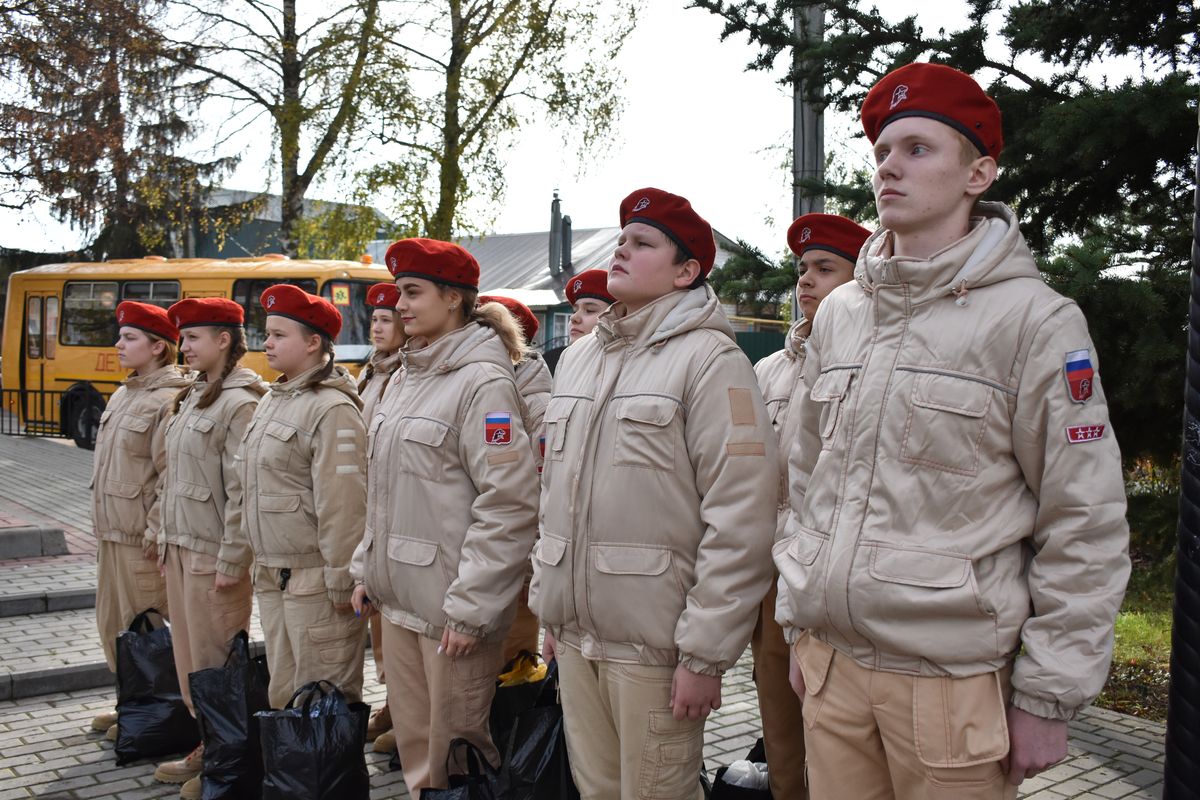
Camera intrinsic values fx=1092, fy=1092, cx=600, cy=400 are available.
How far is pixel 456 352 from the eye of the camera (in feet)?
13.5

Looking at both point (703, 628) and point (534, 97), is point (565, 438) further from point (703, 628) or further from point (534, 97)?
point (534, 97)

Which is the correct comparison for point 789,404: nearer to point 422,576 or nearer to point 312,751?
point 422,576

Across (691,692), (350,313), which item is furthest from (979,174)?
(350,313)

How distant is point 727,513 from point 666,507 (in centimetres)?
19

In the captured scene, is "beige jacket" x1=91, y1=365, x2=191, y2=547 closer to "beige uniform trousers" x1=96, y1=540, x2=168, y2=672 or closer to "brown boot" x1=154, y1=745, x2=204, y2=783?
"beige uniform trousers" x1=96, y1=540, x2=168, y2=672

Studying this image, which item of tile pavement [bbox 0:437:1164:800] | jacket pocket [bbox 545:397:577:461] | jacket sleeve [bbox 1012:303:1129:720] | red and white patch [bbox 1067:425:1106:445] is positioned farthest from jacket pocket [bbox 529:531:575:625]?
tile pavement [bbox 0:437:1164:800]

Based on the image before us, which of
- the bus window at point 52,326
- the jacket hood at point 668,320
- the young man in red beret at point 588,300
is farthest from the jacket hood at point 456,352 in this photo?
the bus window at point 52,326

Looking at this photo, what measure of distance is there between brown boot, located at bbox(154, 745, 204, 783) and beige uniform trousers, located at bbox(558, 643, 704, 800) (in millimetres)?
2568

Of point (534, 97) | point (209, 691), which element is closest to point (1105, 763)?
point (209, 691)

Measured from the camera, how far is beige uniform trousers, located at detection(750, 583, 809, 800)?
12.0ft

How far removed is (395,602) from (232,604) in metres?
1.46

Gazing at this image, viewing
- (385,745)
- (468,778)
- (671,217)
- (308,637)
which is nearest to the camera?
(671,217)

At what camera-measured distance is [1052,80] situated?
5.24 metres

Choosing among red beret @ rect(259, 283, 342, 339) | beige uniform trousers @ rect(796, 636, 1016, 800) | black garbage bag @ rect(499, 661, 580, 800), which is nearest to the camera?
beige uniform trousers @ rect(796, 636, 1016, 800)
